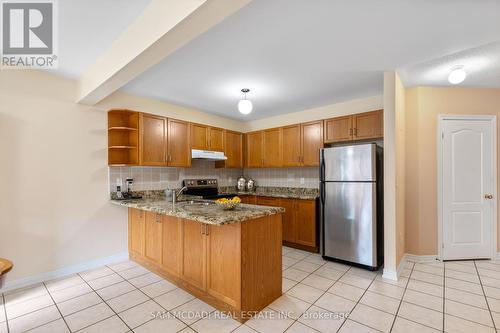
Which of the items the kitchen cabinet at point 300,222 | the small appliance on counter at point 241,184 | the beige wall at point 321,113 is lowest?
the kitchen cabinet at point 300,222

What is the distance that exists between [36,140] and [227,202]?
248 centimetres

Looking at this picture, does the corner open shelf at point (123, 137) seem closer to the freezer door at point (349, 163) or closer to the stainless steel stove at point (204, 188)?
the stainless steel stove at point (204, 188)

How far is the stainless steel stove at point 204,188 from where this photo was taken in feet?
14.0

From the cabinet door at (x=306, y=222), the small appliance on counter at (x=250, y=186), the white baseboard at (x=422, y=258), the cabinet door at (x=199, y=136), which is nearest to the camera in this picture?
the white baseboard at (x=422, y=258)

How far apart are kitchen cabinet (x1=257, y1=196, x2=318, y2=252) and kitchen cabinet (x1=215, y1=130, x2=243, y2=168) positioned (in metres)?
1.21

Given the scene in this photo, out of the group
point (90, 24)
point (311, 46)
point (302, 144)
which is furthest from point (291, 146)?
point (90, 24)

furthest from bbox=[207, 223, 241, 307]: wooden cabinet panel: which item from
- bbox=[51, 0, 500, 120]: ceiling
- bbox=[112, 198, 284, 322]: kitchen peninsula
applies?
bbox=[51, 0, 500, 120]: ceiling

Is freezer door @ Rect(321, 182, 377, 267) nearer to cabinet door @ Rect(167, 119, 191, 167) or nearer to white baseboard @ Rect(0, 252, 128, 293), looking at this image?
cabinet door @ Rect(167, 119, 191, 167)

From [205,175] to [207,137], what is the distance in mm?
814

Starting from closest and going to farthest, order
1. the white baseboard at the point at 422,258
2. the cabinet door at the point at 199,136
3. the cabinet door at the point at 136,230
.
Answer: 1. the cabinet door at the point at 136,230
2. the white baseboard at the point at 422,258
3. the cabinet door at the point at 199,136

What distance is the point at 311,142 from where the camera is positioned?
162 inches

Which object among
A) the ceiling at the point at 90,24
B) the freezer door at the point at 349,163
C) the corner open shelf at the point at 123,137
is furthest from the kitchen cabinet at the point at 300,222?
the ceiling at the point at 90,24

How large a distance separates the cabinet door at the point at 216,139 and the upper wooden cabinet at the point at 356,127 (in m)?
1.99

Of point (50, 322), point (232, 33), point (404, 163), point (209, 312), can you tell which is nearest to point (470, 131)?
point (404, 163)
